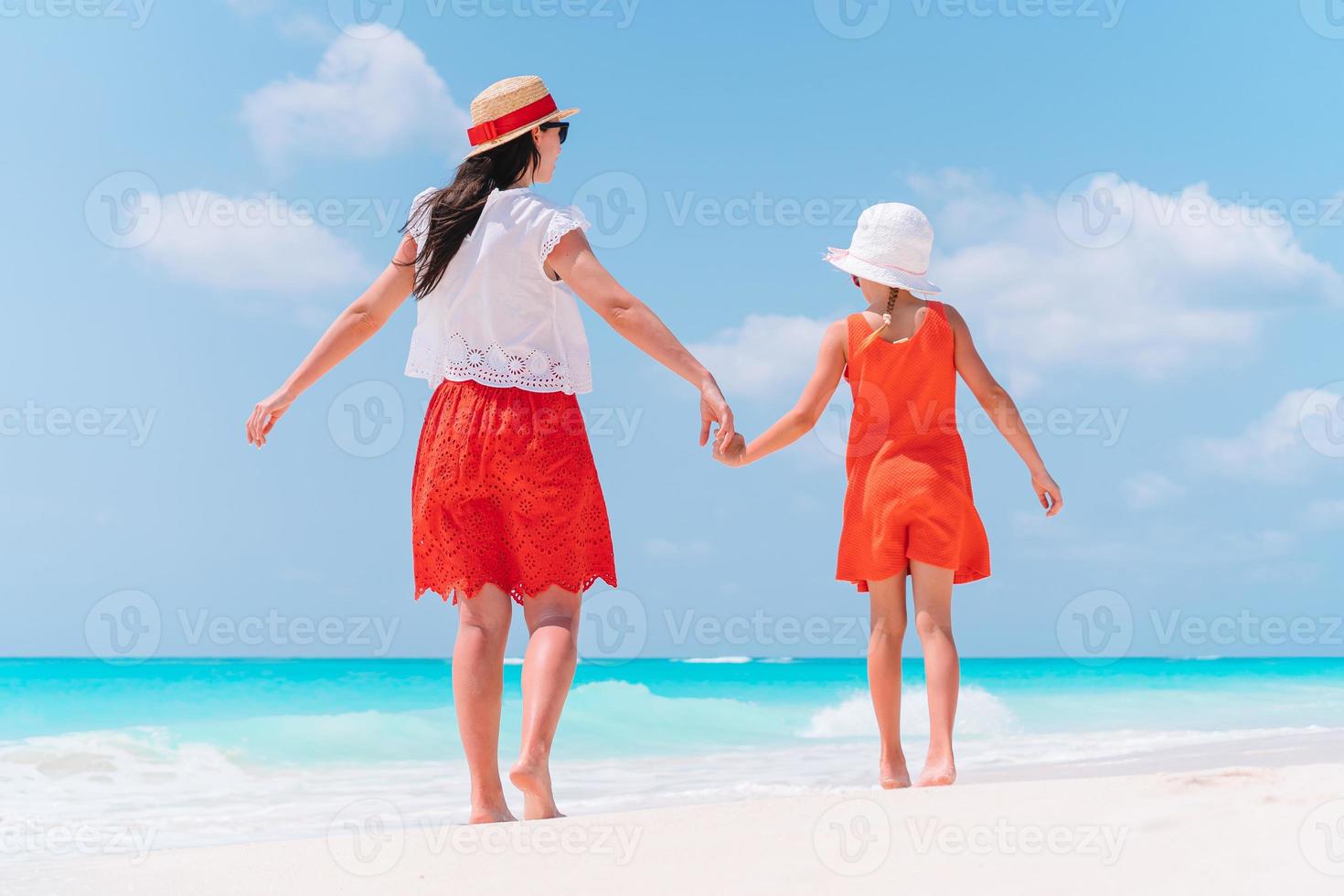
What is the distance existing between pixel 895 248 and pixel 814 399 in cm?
53

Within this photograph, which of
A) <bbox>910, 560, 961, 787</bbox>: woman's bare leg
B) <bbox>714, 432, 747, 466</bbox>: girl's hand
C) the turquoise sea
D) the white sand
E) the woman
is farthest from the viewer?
the turquoise sea

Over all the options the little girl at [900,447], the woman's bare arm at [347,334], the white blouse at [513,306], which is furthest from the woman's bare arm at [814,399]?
the woman's bare arm at [347,334]

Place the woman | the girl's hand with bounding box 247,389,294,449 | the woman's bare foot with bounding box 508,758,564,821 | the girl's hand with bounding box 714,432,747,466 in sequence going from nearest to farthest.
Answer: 1. the woman's bare foot with bounding box 508,758,564,821
2. the woman
3. the girl's hand with bounding box 247,389,294,449
4. the girl's hand with bounding box 714,432,747,466

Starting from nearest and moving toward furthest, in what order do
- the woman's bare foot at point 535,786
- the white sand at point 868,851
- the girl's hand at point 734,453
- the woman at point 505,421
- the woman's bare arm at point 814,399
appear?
the white sand at point 868,851, the woman's bare foot at point 535,786, the woman at point 505,421, the girl's hand at point 734,453, the woman's bare arm at point 814,399

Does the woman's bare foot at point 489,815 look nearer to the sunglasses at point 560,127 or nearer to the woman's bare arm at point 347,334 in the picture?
the woman's bare arm at point 347,334

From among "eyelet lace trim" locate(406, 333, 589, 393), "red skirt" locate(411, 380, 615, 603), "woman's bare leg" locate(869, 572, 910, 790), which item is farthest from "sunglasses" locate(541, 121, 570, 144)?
"woman's bare leg" locate(869, 572, 910, 790)

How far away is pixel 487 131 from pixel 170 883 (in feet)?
6.47

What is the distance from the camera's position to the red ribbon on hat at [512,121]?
311 centimetres

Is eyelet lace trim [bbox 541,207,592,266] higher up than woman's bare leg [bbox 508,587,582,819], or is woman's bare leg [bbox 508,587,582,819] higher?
eyelet lace trim [bbox 541,207,592,266]

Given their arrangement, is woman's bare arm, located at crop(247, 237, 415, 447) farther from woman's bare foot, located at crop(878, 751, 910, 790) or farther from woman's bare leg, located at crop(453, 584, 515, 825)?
woman's bare foot, located at crop(878, 751, 910, 790)

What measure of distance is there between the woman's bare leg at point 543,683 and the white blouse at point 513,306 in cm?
55

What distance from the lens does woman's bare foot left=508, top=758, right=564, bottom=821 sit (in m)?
2.67

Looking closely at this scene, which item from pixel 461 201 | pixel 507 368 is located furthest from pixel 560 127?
pixel 507 368

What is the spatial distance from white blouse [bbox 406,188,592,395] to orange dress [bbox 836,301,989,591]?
0.98m
